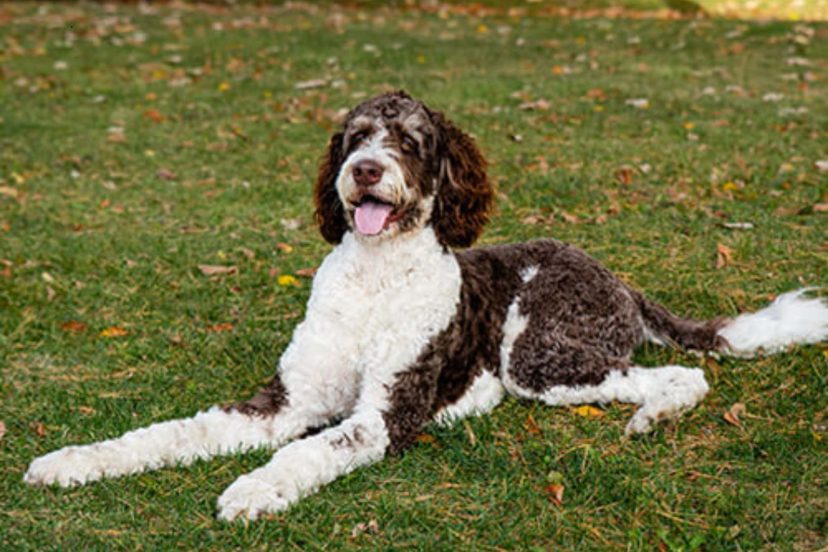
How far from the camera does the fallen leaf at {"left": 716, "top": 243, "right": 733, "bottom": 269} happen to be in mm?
6555

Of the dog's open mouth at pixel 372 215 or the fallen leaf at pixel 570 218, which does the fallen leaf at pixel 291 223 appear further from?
the dog's open mouth at pixel 372 215

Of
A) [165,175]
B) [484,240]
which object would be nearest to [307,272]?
[484,240]

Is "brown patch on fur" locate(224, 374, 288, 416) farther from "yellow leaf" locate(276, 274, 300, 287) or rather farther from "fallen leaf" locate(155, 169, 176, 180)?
"fallen leaf" locate(155, 169, 176, 180)

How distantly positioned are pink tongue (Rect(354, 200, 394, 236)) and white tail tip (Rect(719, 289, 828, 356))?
6.43 ft

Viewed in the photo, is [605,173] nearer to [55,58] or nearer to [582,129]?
[582,129]

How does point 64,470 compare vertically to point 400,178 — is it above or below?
below

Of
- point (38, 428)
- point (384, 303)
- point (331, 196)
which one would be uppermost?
point (331, 196)

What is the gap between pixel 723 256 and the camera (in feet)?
21.8

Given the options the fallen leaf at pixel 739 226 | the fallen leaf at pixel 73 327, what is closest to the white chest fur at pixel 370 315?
the fallen leaf at pixel 73 327

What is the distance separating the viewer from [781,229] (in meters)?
7.12

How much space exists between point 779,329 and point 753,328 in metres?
0.13

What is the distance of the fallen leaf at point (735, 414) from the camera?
4.52 m

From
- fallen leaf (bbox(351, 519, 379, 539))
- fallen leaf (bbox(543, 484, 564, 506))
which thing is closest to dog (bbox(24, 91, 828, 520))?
fallen leaf (bbox(351, 519, 379, 539))

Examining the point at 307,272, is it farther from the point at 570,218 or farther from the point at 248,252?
the point at 570,218
